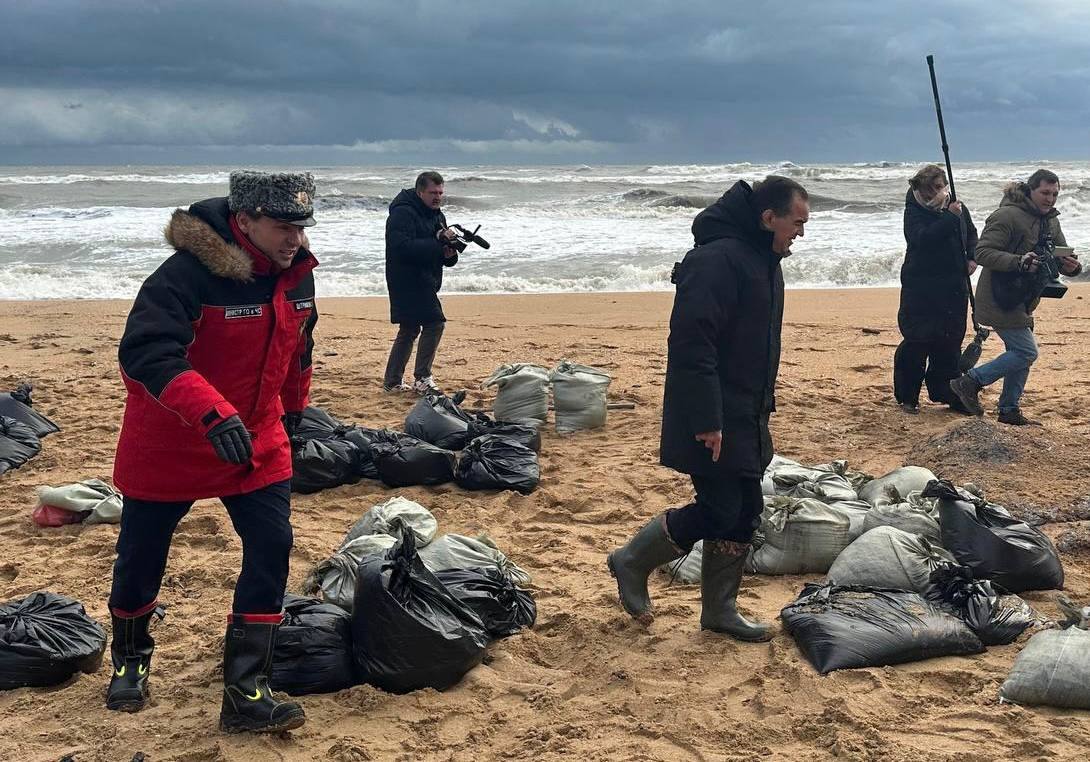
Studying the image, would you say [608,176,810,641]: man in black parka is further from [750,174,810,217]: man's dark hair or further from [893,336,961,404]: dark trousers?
[893,336,961,404]: dark trousers

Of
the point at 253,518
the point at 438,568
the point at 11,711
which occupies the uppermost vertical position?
the point at 253,518

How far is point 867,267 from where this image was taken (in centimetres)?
1717

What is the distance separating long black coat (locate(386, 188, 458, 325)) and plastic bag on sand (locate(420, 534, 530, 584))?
12.5 feet

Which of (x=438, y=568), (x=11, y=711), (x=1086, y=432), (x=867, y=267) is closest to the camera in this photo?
(x=11, y=711)

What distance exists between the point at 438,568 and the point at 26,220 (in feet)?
90.6

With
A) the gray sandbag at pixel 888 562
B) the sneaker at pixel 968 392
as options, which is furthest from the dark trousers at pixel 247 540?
the sneaker at pixel 968 392

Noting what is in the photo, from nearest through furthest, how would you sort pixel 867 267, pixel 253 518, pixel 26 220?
1. pixel 253 518
2. pixel 867 267
3. pixel 26 220

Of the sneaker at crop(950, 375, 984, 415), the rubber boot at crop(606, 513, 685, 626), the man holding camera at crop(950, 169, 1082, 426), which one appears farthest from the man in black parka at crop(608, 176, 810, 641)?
the sneaker at crop(950, 375, 984, 415)

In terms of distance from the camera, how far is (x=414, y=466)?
237 inches

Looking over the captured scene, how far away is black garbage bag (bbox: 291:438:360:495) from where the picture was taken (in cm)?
591

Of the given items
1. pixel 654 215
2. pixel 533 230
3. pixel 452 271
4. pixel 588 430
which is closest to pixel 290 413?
pixel 588 430

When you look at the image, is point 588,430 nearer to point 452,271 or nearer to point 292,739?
point 292,739

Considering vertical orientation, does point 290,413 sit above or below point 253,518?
above

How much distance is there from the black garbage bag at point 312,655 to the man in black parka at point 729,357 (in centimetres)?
132
